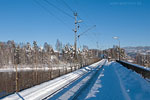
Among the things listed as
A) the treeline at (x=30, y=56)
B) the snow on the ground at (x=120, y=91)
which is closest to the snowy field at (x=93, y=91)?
the snow on the ground at (x=120, y=91)

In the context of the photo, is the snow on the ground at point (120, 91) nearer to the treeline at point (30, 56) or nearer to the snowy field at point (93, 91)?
the snowy field at point (93, 91)

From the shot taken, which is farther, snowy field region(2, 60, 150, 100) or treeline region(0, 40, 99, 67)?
treeline region(0, 40, 99, 67)

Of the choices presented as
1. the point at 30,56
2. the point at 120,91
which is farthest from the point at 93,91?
the point at 30,56

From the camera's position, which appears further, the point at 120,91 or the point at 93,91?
the point at 93,91

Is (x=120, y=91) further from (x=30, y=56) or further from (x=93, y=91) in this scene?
(x=30, y=56)

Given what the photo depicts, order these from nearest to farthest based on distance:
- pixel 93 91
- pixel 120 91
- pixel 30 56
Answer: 1. pixel 120 91
2. pixel 93 91
3. pixel 30 56

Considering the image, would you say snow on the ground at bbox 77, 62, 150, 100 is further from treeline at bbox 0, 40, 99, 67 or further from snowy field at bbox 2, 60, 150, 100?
treeline at bbox 0, 40, 99, 67

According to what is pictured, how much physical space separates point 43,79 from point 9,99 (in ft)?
27.1

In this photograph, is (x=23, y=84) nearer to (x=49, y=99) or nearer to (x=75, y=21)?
(x=49, y=99)

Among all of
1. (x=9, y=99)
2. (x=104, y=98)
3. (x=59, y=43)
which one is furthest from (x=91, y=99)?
(x=59, y=43)

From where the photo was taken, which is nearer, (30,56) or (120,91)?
(120,91)

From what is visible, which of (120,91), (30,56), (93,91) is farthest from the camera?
(30,56)

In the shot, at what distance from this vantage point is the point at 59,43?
15475 centimetres

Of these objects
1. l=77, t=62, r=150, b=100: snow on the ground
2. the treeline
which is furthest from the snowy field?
the treeline
